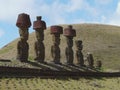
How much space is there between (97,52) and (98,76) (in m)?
43.4

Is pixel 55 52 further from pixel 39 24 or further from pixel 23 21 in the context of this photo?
pixel 23 21

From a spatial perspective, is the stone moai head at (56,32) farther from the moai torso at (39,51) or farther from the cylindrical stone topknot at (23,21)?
the cylindrical stone topknot at (23,21)

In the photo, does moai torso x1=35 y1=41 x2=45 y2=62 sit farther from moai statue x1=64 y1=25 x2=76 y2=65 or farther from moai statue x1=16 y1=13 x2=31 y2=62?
moai statue x1=64 y1=25 x2=76 y2=65

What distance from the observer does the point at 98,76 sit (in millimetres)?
33312

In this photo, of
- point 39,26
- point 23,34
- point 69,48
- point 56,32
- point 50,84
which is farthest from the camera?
point 69,48

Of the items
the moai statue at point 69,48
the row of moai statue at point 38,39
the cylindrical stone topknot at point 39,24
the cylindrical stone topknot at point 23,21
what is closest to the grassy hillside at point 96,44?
the moai statue at point 69,48

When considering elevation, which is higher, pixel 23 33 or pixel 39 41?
pixel 23 33

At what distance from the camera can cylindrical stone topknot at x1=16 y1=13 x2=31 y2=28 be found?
27.9m

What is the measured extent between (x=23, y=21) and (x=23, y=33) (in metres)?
0.83

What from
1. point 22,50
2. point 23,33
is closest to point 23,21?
point 23,33

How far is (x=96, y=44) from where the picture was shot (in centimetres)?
8256

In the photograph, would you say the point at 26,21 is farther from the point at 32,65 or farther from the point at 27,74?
the point at 27,74

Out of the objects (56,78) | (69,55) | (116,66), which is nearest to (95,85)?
(56,78)

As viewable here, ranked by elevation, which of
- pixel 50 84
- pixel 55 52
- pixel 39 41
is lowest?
pixel 50 84
